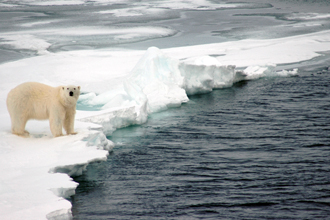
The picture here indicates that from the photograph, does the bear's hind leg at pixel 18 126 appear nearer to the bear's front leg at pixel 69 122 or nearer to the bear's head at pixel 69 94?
the bear's front leg at pixel 69 122

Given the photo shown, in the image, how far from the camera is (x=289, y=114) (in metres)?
9.08

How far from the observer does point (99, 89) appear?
1112 cm

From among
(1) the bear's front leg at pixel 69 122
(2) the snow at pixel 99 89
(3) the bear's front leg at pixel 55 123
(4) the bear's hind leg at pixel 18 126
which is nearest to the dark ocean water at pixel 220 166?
(2) the snow at pixel 99 89

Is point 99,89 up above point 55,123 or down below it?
below

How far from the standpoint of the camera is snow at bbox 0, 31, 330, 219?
515cm

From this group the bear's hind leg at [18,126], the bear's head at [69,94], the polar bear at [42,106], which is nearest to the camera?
the bear's head at [69,94]

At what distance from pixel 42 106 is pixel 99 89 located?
14.9 feet

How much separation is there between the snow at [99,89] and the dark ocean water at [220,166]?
0.39m

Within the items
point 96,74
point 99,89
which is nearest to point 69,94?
point 99,89

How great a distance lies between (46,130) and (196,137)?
2.72 m

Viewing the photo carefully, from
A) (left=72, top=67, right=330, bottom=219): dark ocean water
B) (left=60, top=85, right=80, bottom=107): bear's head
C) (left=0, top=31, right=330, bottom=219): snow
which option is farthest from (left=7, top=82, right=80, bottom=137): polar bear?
(left=72, top=67, right=330, bottom=219): dark ocean water

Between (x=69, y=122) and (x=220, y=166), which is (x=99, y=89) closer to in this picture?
(x=69, y=122)

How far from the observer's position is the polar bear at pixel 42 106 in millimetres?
6477

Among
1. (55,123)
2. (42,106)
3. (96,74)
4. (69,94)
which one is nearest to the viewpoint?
(69,94)
